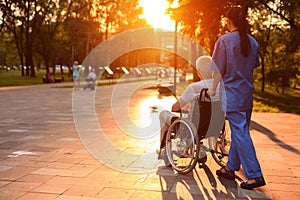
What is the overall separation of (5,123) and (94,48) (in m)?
48.4

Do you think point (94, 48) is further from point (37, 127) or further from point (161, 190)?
point (161, 190)

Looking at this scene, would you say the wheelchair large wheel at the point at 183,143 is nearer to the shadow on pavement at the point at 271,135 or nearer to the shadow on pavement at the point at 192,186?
the shadow on pavement at the point at 192,186

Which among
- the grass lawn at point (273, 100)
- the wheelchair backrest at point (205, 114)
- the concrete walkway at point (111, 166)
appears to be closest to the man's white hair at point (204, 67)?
the wheelchair backrest at point (205, 114)

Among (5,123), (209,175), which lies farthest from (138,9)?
(209,175)

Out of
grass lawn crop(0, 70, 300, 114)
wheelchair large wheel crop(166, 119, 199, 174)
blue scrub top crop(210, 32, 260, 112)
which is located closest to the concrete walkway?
wheelchair large wheel crop(166, 119, 199, 174)

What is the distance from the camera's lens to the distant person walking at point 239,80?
4695 mm

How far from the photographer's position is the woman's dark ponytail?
184 inches

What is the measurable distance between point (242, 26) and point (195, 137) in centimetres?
144

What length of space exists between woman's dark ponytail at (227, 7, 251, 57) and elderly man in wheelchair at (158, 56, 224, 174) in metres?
0.72

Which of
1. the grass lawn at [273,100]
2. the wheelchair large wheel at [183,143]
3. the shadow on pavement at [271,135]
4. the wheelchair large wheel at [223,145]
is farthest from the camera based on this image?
the grass lawn at [273,100]

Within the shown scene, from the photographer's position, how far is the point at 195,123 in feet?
17.1

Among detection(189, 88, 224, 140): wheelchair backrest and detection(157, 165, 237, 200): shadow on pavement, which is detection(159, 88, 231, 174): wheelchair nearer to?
detection(189, 88, 224, 140): wheelchair backrest

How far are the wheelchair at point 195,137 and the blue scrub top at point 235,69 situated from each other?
0.39 metres

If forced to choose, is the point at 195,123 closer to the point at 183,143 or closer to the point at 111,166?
the point at 183,143
